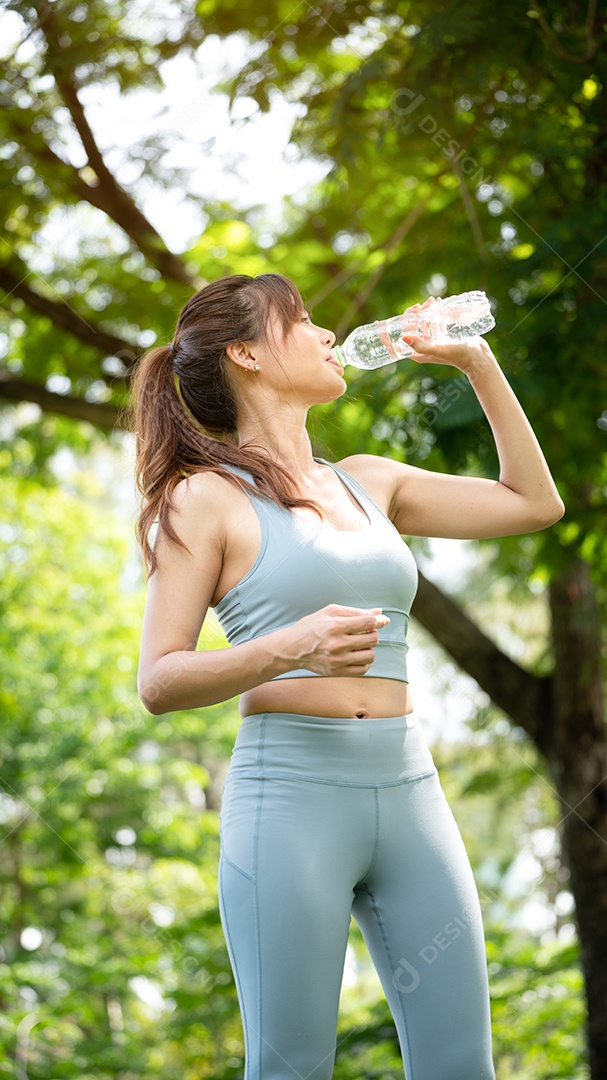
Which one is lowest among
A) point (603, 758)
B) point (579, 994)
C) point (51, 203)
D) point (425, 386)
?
point (579, 994)

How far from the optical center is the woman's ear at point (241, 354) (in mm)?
1762

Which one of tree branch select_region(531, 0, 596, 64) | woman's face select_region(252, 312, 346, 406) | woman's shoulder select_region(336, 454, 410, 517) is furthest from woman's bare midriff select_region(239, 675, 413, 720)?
tree branch select_region(531, 0, 596, 64)

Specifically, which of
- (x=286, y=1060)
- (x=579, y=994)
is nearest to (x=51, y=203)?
(x=286, y=1060)

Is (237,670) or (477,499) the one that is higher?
(237,670)

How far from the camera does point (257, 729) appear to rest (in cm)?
153

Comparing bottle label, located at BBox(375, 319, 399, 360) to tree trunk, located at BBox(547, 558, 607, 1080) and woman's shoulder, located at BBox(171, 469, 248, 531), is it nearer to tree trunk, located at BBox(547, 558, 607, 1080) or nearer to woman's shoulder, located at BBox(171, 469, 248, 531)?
woman's shoulder, located at BBox(171, 469, 248, 531)

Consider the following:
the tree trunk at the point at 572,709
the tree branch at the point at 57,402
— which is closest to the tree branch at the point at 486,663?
the tree trunk at the point at 572,709

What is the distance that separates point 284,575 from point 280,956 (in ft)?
1.71

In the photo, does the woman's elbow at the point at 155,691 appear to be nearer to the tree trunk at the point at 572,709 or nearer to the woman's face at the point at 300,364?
the woman's face at the point at 300,364

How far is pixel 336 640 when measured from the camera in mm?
1301

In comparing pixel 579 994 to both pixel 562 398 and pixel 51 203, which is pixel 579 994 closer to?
pixel 562 398

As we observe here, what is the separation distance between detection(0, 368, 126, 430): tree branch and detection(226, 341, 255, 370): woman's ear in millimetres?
3428

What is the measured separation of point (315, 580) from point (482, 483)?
445mm

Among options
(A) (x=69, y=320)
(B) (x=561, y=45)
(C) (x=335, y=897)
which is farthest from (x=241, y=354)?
(A) (x=69, y=320)
